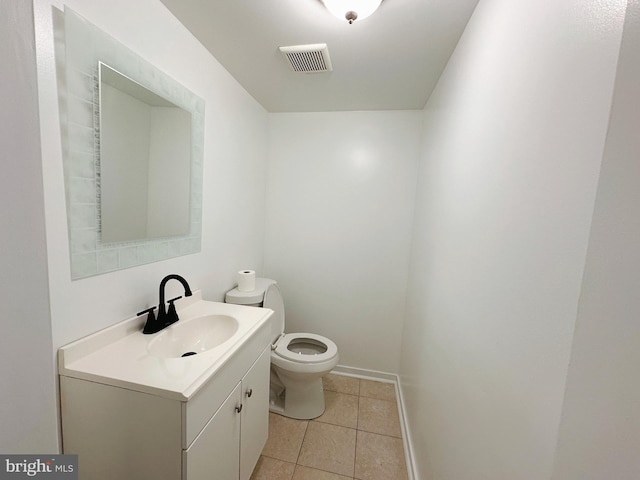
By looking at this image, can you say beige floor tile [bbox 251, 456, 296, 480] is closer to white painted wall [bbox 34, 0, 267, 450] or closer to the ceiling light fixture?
white painted wall [bbox 34, 0, 267, 450]

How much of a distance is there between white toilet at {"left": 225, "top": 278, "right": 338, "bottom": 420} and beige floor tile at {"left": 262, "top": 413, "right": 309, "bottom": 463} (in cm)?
4

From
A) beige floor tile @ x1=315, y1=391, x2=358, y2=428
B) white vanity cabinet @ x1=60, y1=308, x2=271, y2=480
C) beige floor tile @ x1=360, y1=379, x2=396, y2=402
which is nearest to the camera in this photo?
white vanity cabinet @ x1=60, y1=308, x2=271, y2=480

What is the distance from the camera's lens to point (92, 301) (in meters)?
0.88

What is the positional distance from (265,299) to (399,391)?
1.32 meters

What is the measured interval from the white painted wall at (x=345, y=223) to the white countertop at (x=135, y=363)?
1213mm

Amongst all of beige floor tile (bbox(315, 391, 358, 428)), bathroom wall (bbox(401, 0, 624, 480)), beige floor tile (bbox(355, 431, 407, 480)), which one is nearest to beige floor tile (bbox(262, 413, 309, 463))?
beige floor tile (bbox(315, 391, 358, 428))

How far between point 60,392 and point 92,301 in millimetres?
280

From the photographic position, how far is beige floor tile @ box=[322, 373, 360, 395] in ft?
6.80

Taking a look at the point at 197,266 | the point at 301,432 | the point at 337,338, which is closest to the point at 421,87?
the point at 197,266

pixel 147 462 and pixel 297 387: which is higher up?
pixel 147 462

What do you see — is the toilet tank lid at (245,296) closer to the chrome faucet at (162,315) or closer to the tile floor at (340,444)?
the chrome faucet at (162,315)

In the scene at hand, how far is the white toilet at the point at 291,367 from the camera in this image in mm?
1657

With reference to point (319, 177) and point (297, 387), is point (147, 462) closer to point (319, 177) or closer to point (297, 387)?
point (297, 387)

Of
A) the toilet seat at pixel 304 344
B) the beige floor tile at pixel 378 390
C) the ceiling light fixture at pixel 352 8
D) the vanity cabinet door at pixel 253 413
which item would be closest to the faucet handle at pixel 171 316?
the vanity cabinet door at pixel 253 413
